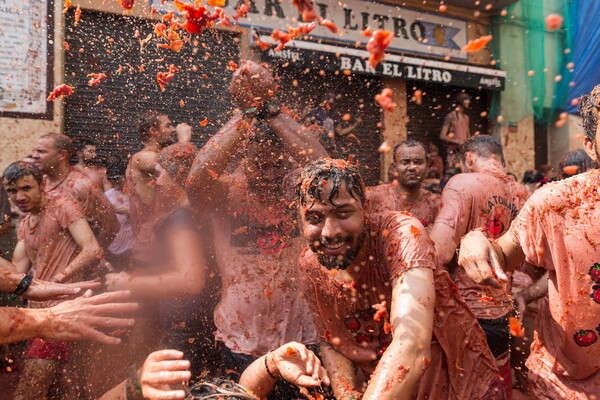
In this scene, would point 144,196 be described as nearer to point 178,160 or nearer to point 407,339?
point 178,160

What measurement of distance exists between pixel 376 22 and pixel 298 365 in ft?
27.3

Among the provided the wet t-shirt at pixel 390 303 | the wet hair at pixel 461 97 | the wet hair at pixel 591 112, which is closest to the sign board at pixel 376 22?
the wet hair at pixel 461 97

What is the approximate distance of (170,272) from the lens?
11.9ft

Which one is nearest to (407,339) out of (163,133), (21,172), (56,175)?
(21,172)

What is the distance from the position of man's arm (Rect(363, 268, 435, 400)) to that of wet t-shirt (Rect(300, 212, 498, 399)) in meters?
0.07

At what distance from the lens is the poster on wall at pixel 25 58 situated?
21.8ft

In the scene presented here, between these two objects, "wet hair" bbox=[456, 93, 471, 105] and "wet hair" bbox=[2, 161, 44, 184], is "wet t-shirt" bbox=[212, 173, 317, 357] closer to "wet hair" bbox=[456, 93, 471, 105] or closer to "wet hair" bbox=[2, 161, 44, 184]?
"wet hair" bbox=[2, 161, 44, 184]

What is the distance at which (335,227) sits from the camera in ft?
7.32

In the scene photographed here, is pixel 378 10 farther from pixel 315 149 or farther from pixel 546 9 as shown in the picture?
pixel 315 149

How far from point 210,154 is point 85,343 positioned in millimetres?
2254

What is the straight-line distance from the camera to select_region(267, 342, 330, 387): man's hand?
221 centimetres

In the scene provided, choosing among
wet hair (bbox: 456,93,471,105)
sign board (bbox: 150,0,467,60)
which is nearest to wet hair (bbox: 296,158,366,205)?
sign board (bbox: 150,0,467,60)

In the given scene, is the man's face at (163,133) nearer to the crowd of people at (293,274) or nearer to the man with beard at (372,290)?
the crowd of people at (293,274)

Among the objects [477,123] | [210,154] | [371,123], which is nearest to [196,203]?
[210,154]
